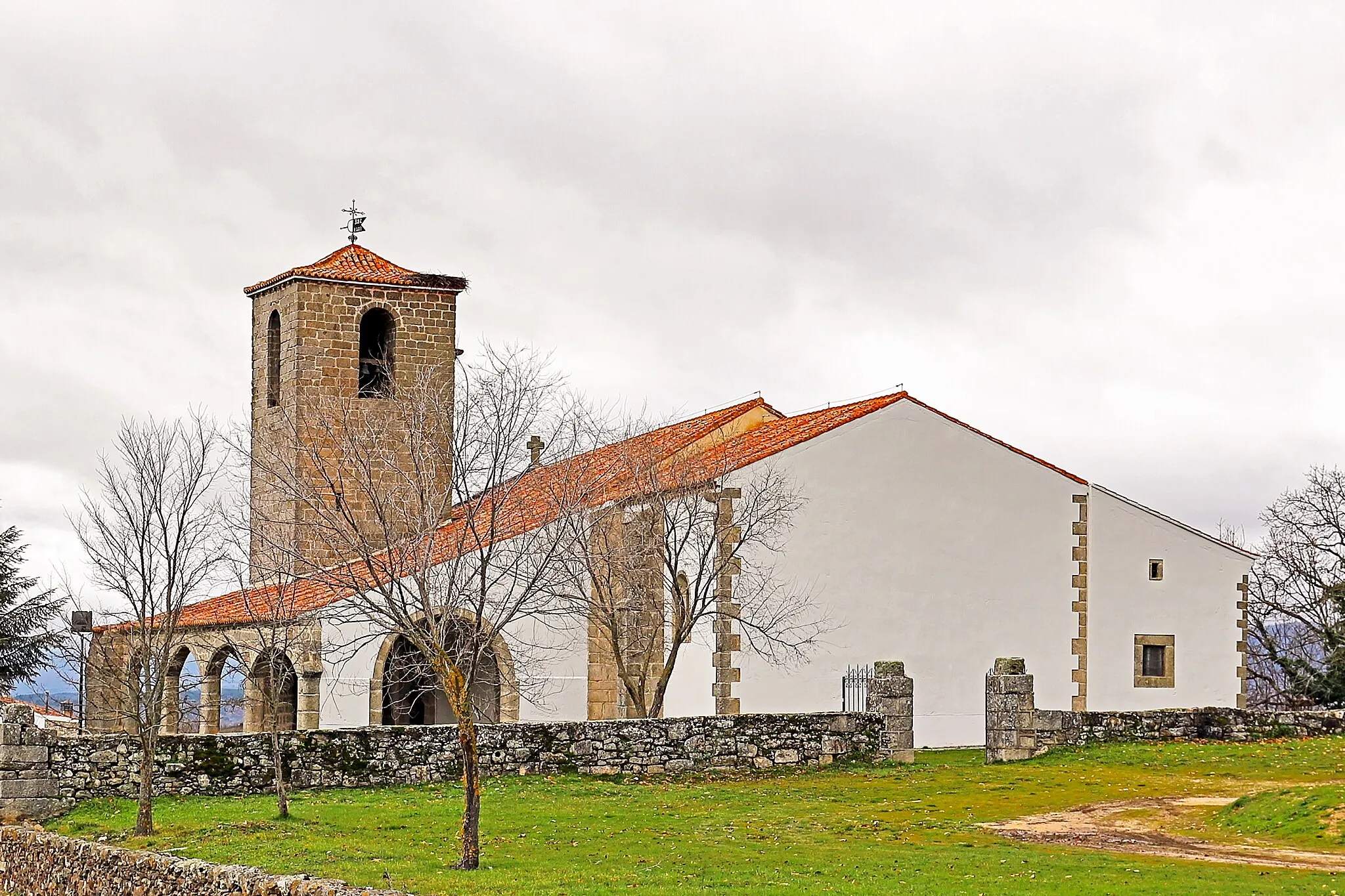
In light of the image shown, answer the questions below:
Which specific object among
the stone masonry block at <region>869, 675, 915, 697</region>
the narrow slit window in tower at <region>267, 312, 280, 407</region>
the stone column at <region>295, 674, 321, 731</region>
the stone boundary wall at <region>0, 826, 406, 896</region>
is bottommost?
the stone boundary wall at <region>0, 826, 406, 896</region>

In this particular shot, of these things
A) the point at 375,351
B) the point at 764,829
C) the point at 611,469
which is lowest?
the point at 764,829

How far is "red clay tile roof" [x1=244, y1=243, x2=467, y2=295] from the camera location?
34.8 meters

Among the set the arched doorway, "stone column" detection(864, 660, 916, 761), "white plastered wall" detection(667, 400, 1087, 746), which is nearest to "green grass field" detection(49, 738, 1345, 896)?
"stone column" detection(864, 660, 916, 761)

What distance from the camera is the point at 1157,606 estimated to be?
28281 mm

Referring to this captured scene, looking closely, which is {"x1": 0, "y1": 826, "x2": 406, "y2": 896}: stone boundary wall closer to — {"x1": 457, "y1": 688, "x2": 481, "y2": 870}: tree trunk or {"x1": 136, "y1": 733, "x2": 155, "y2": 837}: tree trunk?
{"x1": 136, "y1": 733, "x2": 155, "y2": 837}: tree trunk

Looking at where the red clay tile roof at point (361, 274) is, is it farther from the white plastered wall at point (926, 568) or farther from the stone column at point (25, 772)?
the stone column at point (25, 772)

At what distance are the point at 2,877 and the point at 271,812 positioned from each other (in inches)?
114

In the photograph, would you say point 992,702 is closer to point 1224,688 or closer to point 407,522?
point 1224,688

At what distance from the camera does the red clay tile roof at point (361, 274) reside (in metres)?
34.8

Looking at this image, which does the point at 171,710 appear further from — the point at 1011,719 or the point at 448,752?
the point at 1011,719

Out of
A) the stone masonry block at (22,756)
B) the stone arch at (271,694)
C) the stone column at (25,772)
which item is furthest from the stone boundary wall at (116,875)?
the stone arch at (271,694)

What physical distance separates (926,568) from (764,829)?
10948 mm

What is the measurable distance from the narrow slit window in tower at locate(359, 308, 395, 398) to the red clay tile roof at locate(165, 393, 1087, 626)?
19.0ft

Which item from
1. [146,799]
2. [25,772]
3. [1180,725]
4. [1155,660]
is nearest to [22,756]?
[25,772]
